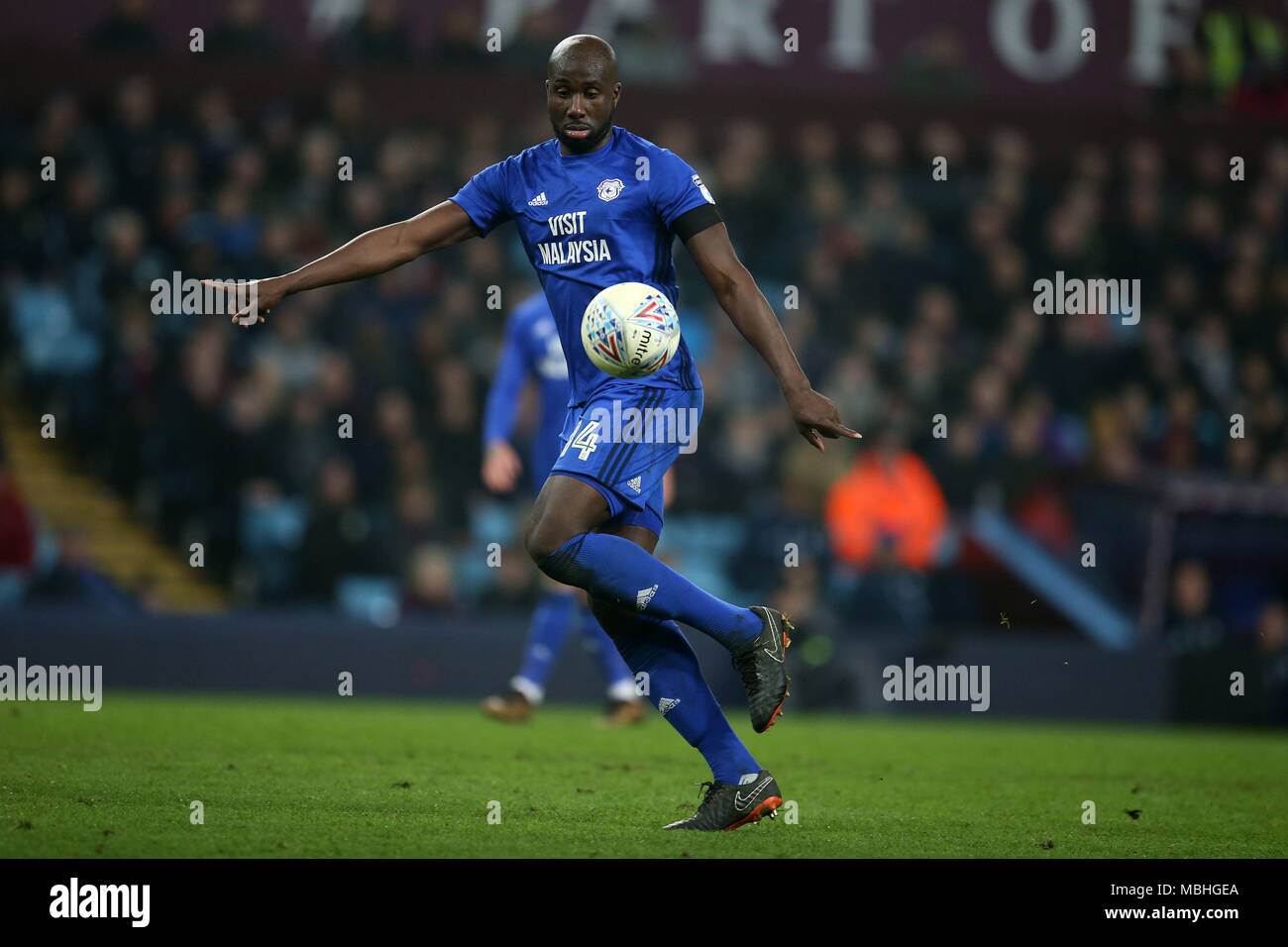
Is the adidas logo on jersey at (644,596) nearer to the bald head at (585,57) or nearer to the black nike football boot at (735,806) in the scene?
the black nike football boot at (735,806)

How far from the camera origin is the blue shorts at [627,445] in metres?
5.29

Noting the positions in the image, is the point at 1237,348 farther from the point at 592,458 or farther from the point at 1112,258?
the point at 592,458

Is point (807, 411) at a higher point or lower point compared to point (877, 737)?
higher

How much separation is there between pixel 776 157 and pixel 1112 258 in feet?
11.4

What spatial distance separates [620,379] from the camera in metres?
5.41

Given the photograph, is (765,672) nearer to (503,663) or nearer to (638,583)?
(638,583)

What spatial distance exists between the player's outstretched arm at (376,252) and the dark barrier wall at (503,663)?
6395mm

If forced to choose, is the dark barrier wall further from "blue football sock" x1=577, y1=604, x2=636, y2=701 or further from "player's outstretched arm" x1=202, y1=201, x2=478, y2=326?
"player's outstretched arm" x1=202, y1=201, x2=478, y2=326

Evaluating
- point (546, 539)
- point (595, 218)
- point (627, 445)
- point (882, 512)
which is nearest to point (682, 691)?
point (546, 539)

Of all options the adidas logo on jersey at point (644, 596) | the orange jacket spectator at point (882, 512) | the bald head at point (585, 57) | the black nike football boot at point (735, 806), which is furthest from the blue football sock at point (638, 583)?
the orange jacket spectator at point (882, 512)
